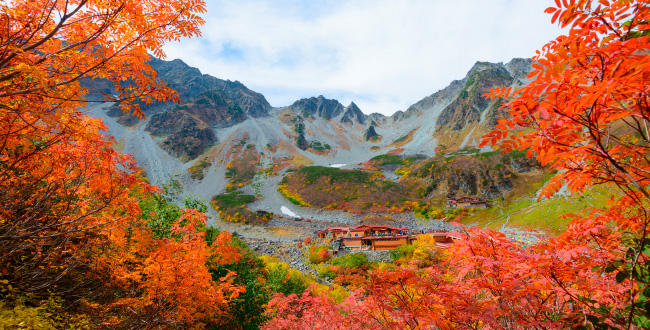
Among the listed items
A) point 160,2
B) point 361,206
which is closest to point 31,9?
point 160,2

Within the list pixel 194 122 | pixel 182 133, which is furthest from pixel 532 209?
pixel 194 122

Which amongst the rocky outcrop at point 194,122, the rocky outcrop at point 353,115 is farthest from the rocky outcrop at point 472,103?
the rocky outcrop at point 194,122

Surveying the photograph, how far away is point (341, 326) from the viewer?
257 inches

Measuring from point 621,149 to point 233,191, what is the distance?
72693 millimetres

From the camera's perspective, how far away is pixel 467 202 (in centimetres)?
4294

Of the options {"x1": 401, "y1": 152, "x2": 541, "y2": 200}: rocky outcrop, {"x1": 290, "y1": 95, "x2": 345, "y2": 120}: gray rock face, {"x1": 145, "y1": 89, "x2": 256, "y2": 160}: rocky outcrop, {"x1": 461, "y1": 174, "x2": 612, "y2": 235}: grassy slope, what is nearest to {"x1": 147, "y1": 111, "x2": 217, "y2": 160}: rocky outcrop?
{"x1": 145, "y1": 89, "x2": 256, "y2": 160}: rocky outcrop

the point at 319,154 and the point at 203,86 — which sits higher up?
the point at 203,86

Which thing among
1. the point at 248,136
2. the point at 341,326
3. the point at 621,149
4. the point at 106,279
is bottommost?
the point at 341,326

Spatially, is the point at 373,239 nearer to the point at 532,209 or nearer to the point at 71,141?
the point at 532,209

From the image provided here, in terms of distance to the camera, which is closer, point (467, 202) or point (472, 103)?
point (467, 202)

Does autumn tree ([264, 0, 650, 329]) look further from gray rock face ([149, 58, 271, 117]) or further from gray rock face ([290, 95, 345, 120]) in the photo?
gray rock face ([290, 95, 345, 120])

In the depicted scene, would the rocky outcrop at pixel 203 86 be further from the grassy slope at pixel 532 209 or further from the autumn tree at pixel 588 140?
the autumn tree at pixel 588 140

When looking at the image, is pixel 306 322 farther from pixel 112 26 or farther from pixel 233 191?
pixel 233 191

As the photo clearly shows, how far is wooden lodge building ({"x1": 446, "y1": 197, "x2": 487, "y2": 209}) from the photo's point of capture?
41.6 metres
